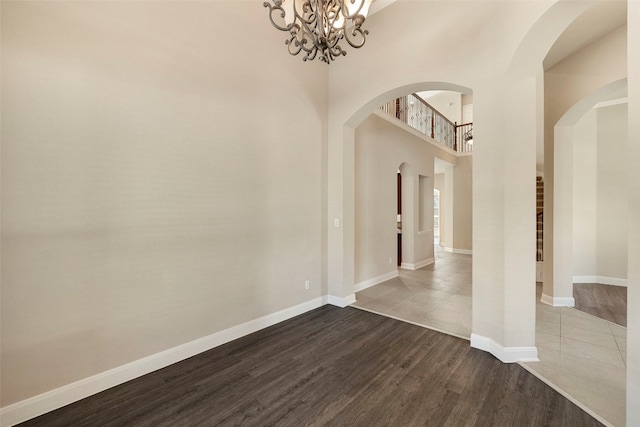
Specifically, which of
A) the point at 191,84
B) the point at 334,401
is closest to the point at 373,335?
the point at 334,401

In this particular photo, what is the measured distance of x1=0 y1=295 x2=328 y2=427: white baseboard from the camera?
1841 millimetres

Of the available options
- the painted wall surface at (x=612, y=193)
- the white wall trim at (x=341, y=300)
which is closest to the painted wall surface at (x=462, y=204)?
the painted wall surface at (x=612, y=193)

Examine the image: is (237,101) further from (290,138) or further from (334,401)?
(334,401)

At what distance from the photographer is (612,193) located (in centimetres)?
508

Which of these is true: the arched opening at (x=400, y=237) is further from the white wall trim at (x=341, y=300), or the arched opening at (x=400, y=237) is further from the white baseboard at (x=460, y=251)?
the white baseboard at (x=460, y=251)

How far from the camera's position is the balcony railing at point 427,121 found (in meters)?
6.30

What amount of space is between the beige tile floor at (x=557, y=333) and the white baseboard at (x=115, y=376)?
71.6 inches

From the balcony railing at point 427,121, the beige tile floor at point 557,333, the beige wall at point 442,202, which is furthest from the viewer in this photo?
the beige wall at point 442,202

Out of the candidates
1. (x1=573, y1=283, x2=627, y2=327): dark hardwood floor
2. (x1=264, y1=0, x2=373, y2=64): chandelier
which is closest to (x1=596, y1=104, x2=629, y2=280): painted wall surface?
(x1=573, y1=283, x2=627, y2=327): dark hardwood floor

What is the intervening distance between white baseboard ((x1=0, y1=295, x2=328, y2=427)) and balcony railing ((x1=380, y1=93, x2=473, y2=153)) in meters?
4.67

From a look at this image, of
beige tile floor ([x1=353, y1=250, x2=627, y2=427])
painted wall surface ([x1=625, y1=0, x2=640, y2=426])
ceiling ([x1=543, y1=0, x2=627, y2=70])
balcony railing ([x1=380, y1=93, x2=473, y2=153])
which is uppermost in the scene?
balcony railing ([x1=380, y1=93, x2=473, y2=153])

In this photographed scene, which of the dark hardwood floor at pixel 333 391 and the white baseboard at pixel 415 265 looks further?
the white baseboard at pixel 415 265

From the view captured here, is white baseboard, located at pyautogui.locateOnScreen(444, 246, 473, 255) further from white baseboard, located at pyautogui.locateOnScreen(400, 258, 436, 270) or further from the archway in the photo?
the archway

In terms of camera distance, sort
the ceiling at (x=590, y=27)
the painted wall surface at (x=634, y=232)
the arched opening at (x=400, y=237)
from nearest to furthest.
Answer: the painted wall surface at (x=634, y=232)
the ceiling at (x=590, y=27)
the arched opening at (x=400, y=237)
